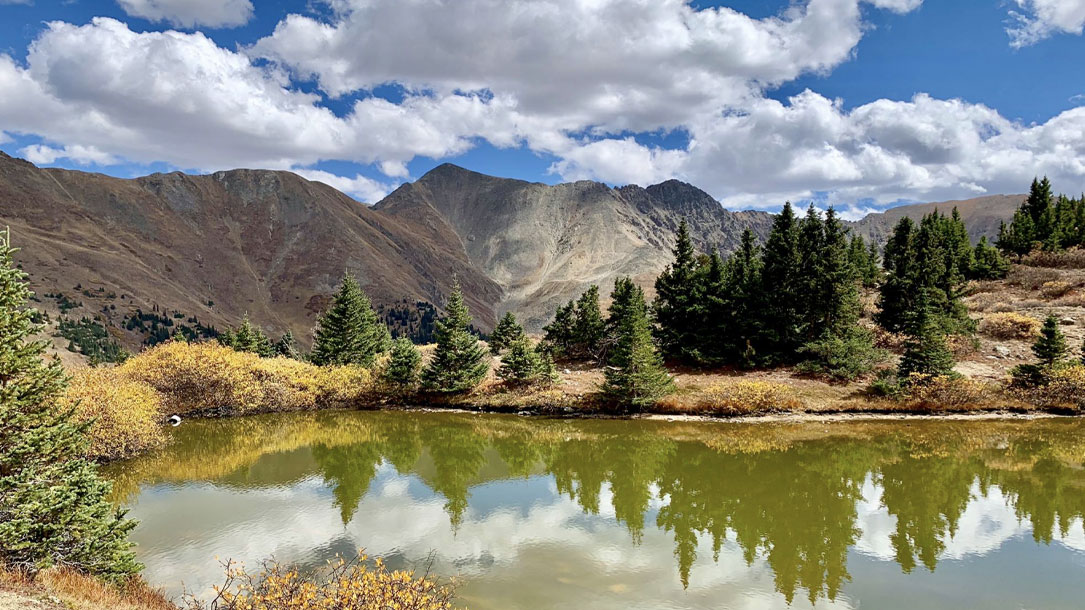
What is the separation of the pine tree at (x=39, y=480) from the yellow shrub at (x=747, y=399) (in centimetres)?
3738

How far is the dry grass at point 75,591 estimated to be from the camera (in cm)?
1220

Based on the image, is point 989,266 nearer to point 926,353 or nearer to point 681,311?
point 926,353

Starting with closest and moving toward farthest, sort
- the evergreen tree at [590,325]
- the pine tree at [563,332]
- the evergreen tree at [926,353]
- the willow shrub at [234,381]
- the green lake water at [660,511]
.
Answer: the green lake water at [660,511]
the evergreen tree at [926,353]
the willow shrub at [234,381]
the evergreen tree at [590,325]
the pine tree at [563,332]

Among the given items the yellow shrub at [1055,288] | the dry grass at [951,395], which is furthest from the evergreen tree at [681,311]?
the yellow shrub at [1055,288]

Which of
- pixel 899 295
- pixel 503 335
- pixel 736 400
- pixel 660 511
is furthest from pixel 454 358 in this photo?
pixel 899 295

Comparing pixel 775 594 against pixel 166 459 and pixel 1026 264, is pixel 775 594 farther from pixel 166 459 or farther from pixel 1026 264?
pixel 1026 264

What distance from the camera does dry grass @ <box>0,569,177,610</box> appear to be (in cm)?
1220

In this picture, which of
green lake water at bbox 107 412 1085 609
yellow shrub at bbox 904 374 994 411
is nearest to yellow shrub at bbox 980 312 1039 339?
yellow shrub at bbox 904 374 994 411

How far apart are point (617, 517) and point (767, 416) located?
73.1 feet

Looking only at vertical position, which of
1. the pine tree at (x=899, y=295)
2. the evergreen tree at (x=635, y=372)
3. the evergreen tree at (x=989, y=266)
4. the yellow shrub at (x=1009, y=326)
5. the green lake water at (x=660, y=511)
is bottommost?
the green lake water at (x=660, y=511)

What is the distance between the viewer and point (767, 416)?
42.2 m

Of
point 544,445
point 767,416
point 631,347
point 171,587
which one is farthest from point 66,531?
point 767,416

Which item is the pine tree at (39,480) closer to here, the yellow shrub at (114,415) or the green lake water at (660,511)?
the green lake water at (660,511)

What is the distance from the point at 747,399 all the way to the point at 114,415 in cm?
4103
